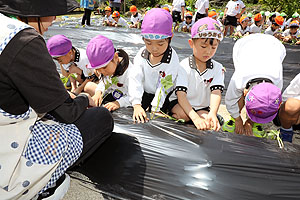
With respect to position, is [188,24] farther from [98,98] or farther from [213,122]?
[213,122]

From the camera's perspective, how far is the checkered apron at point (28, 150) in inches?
33.9

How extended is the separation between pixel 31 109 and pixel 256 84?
1.44 metres

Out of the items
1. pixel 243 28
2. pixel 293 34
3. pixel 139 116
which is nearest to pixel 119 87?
pixel 139 116

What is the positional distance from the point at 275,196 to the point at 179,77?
1000mm

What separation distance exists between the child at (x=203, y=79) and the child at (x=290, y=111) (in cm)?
59

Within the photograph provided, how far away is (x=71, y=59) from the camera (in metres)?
2.52

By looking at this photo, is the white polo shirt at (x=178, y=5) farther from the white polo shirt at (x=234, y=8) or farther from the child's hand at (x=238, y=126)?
the child's hand at (x=238, y=126)

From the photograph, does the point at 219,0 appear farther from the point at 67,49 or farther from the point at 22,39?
the point at 22,39

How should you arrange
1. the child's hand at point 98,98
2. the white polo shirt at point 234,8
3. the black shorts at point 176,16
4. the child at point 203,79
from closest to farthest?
the child at point 203,79 < the child's hand at point 98,98 < the white polo shirt at point 234,8 < the black shorts at point 176,16

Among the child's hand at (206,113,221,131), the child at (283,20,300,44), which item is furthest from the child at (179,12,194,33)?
the child's hand at (206,113,221,131)

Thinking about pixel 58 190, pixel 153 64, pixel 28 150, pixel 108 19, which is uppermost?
pixel 108 19

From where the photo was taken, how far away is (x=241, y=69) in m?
1.90

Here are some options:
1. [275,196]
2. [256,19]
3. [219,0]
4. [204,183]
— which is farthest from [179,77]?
[219,0]

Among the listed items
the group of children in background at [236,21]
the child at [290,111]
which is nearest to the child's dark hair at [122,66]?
the child at [290,111]
